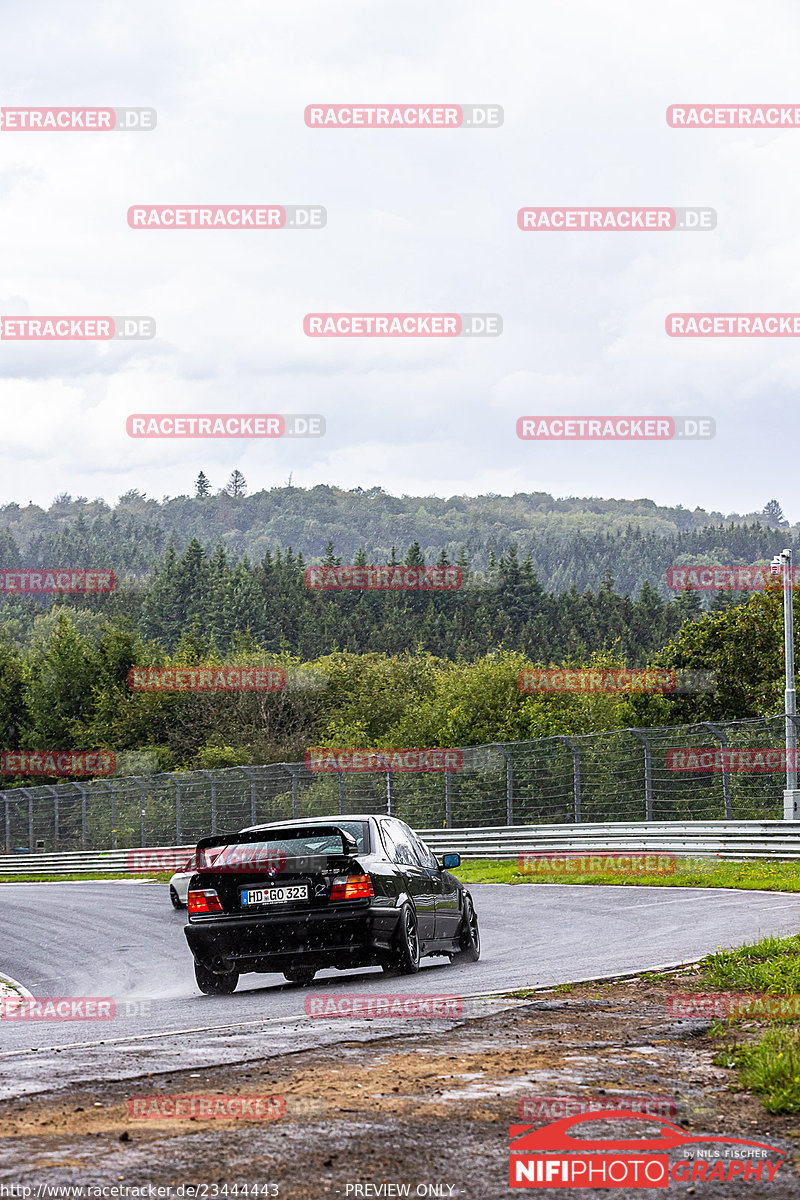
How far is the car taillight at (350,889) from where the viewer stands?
34.7 ft

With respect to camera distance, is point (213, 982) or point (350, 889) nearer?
point (350, 889)

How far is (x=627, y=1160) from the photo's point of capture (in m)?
4.79

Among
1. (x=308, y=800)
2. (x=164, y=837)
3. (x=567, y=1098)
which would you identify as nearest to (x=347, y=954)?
(x=567, y=1098)

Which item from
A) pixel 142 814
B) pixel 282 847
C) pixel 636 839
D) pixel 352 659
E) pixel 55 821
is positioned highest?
pixel 352 659

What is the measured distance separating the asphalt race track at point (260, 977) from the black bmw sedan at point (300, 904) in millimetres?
288

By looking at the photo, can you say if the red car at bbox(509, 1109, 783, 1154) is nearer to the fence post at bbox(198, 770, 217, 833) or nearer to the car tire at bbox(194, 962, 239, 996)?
the car tire at bbox(194, 962, 239, 996)

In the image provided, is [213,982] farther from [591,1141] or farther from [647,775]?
[647,775]

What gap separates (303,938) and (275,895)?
1.32 ft

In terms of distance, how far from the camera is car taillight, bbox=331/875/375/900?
34.7 ft

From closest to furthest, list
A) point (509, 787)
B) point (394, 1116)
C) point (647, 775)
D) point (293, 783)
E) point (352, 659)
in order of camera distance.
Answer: point (394, 1116)
point (647, 775)
point (509, 787)
point (293, 783)
point (352, 659)

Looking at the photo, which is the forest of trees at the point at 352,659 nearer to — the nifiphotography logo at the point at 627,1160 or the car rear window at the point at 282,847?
the car rear window at the point at 282,847

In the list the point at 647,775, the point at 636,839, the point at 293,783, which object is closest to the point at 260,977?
the point at 636,839

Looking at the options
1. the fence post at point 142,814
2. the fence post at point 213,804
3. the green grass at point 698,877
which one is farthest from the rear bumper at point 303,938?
the fence post at point 142,814

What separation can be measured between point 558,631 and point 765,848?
92.2 m
